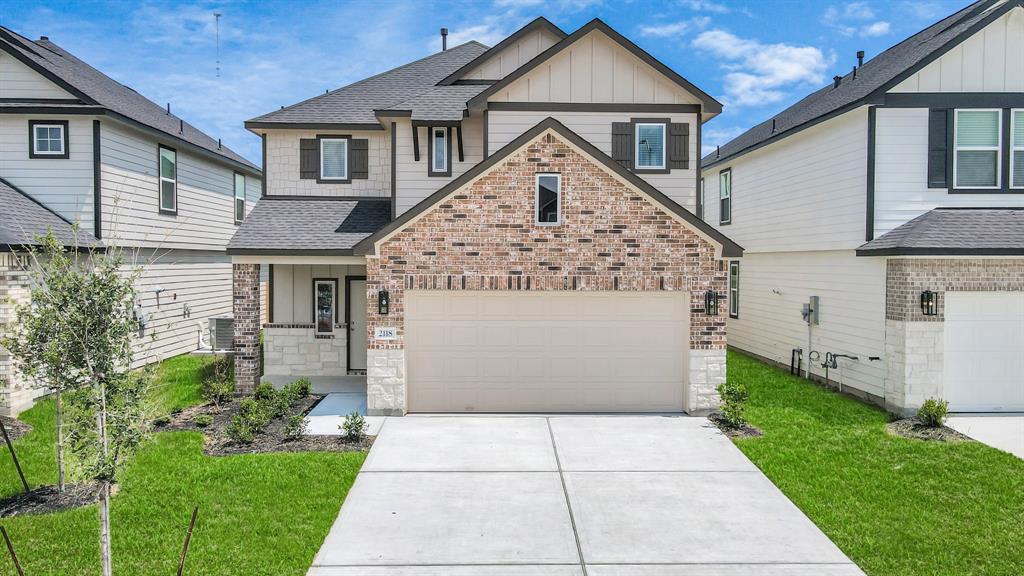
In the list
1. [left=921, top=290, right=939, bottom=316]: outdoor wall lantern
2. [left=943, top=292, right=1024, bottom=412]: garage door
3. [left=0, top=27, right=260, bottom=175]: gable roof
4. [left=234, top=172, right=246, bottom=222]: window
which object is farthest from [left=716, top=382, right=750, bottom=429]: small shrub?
[left=234, top=172, right=246, bottom=222]: window

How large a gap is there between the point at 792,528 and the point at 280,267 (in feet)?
38.5

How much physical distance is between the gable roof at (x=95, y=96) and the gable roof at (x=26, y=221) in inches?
75.5

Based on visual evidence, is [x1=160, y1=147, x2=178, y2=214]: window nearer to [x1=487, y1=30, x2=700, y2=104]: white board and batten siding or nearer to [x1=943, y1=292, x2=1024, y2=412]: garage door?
[x1=487, y1=30, x2=700, y2=104]: white board and batten siding

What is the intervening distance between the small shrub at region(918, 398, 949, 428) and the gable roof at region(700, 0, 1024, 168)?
5492mm

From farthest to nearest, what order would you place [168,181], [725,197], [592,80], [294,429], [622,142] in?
[725,197] < [168,181] < [622,142] < [592,80] < [294,429]

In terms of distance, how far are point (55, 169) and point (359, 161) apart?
6.30 metres

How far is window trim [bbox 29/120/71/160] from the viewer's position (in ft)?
46.6

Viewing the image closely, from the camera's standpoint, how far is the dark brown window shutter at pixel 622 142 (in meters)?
13.6

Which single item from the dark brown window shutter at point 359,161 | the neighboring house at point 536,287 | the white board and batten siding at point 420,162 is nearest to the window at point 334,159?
the dark brown window shutter at point 359,161

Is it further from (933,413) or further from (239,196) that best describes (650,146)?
(239,196)

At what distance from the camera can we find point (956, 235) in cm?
1164

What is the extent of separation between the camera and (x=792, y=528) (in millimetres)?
7031

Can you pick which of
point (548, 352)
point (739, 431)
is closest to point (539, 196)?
point (548, 352)

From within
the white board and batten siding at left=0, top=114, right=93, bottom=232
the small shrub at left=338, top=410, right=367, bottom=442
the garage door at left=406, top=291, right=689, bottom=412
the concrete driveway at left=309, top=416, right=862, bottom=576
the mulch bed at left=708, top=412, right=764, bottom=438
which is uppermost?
the white board and batten siding at left=0, top=114, right=93, bottom=232
